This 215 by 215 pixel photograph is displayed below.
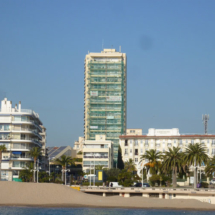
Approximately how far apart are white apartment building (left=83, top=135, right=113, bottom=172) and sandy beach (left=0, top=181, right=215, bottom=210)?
231ft

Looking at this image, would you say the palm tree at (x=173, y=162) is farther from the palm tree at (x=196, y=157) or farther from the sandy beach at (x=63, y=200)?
the sandy beach at (x=63, y=200)

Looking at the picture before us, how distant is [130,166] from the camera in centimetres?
16912

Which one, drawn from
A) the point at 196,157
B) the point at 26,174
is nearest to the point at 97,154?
the point at 26,174

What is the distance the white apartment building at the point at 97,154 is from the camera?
547 ft

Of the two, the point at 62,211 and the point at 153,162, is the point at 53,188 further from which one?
the point at 153,162

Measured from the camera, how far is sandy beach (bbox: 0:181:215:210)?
294 ft

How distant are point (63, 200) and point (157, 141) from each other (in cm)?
9334

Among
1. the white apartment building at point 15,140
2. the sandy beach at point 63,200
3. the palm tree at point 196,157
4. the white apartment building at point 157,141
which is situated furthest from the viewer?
the white apartment building at point 157,141

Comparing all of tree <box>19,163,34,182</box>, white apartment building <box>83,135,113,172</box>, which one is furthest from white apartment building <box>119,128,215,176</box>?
tree <box>19,163,34,182</box>

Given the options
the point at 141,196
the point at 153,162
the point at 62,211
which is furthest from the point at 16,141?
the point at 62,211

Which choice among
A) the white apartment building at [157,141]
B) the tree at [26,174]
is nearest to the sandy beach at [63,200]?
the tree at [26,174]

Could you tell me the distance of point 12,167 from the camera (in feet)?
436

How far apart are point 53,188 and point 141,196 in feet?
62.7

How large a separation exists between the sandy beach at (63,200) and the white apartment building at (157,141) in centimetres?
8402
